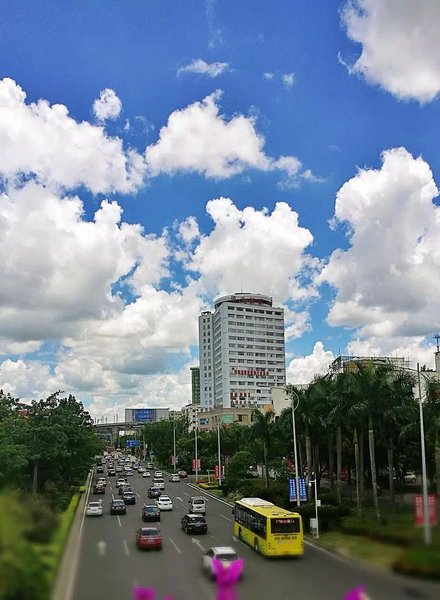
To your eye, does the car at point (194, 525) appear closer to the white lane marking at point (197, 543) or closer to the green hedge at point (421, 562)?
the white lane marking at point (197, 543)

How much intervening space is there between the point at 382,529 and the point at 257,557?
16183 mm

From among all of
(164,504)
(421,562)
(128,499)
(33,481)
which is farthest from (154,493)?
(421,562)

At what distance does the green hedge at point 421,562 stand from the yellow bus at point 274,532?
16.4 metres

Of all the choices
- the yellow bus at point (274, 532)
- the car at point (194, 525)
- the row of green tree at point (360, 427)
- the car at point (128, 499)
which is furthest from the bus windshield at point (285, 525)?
the car at point (128, 499)

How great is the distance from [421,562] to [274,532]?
17315mm

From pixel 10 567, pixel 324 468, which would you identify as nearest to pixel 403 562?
pixel 10 567

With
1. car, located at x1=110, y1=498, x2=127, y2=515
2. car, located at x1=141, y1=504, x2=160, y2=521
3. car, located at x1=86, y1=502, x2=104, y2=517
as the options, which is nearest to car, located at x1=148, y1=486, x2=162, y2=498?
car, located at x1=110, y1=498, x2=127, y2=515

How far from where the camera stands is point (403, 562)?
10.6 metres

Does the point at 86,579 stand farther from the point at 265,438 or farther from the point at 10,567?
the point at 265,438

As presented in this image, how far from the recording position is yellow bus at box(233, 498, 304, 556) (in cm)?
2633

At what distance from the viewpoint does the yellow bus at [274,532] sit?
2633 cm

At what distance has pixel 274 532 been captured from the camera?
2686 centimetres

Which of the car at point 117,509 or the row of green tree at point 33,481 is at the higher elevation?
the row of green tree at point 33,481

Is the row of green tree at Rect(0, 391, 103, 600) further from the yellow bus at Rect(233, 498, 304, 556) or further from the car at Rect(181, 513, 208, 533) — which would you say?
the yellow bus at Rect(233, 498, 304, 556)
